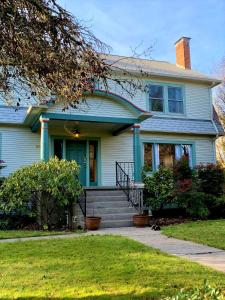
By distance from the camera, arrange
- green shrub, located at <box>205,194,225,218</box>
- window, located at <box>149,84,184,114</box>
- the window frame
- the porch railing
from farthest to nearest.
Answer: window, located at <box>149,84,184,114</box> < the window frame < green shrub, located at <box>205,194,225,218</box> < the porch railing

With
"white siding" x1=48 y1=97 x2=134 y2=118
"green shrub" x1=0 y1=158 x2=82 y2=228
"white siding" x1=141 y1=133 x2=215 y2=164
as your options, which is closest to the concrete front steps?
"green shrub" x1=0 y1=158 x2=82 y2=228

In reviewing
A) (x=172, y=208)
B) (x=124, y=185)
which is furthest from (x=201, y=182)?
(x=124, y=185)

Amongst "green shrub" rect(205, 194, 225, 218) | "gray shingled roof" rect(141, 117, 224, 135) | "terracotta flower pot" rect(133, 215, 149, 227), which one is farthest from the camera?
"gray shingled roof" rect(141, 117, 224, 135)

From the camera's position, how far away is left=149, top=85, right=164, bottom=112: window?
16047 millimetres

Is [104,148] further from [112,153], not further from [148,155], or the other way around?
[148,155]

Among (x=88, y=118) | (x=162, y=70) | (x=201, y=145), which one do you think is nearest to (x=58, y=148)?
(x=88, y=118)

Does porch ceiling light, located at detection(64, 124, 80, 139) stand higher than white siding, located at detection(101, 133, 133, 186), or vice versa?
porch ceiling light, located at detection(64, 124, 80, 139)

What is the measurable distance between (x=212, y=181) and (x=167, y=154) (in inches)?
130

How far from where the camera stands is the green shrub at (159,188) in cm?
1316

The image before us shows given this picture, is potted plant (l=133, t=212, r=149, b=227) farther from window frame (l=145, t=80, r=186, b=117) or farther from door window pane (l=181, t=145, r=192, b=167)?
window frame (l=145, t=80, r=186, b=117)

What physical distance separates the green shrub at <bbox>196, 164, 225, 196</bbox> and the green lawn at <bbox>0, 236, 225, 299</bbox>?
22.5 ft

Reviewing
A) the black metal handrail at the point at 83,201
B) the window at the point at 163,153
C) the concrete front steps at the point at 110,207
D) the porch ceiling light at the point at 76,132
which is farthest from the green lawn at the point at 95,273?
the window at the point at 163,153

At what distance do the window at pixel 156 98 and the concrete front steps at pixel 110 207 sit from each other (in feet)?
17.0

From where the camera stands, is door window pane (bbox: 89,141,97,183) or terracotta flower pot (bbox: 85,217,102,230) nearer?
terracotta flower pot (bbox: 85,217,102,230)
